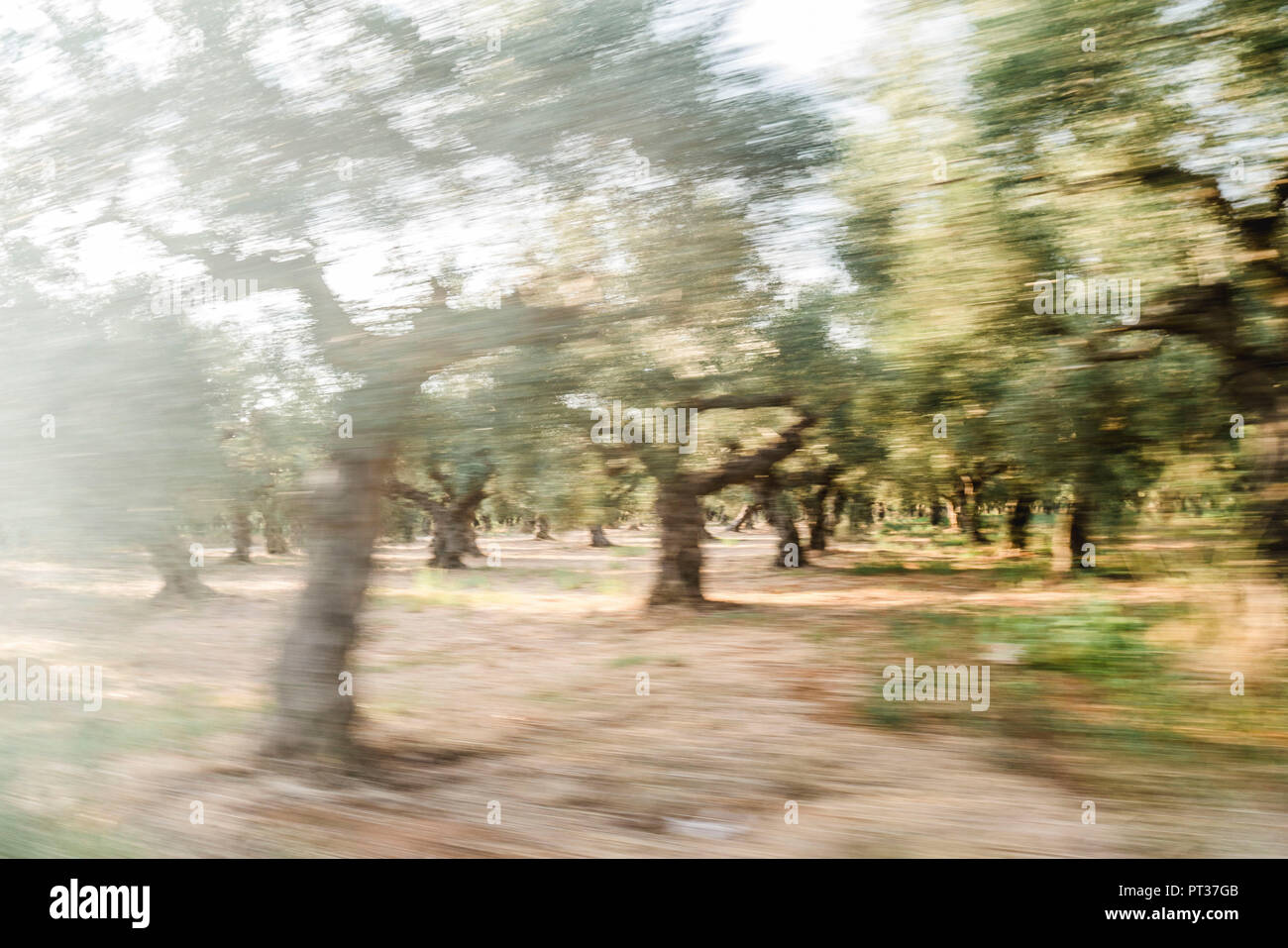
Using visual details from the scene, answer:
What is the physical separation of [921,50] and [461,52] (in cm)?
208

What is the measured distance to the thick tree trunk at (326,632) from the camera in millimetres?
4543

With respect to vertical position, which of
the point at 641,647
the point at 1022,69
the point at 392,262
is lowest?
the point at 641,647

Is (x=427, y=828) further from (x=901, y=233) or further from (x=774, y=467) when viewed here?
(x=774, y=467)

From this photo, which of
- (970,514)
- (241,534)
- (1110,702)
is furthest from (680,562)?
(970,514)

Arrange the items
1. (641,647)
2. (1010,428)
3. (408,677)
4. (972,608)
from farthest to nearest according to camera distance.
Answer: (972,608) < (641,647) < (408,677) < (1010,428)

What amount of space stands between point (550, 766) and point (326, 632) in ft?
5.71

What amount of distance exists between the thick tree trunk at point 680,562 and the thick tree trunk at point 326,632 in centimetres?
948

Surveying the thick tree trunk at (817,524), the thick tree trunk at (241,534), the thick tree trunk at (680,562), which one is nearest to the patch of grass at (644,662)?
the thick tree trunk at (680,562)

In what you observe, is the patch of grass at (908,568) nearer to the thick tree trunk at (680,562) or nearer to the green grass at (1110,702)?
the thick tree trunk at (680,562)

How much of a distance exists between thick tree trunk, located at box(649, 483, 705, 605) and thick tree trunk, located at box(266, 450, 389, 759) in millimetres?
9479

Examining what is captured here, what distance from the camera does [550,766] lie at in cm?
521

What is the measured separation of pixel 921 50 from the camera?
3.24m

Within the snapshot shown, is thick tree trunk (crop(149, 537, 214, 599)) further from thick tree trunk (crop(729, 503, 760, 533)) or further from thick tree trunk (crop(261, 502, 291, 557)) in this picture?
thick tree trunk (crop(729, 503, 760, 533))

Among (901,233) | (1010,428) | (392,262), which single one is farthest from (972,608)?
(392,262)
